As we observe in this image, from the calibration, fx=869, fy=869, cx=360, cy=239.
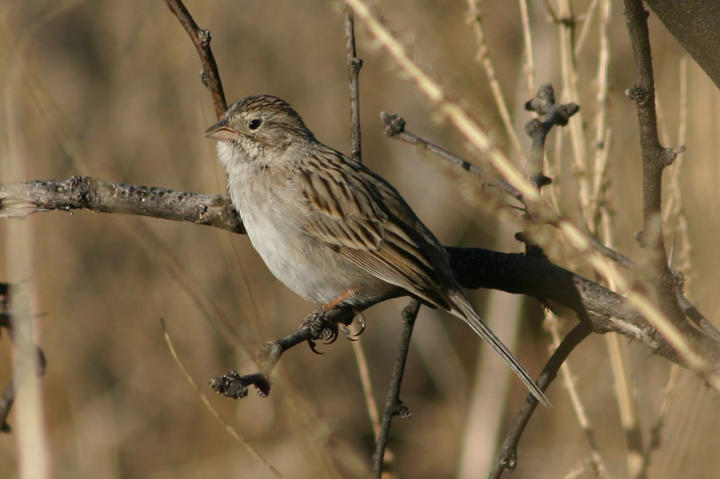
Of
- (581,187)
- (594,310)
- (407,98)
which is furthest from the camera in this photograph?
(407,98)

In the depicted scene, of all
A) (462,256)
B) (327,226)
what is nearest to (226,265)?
(327,226)

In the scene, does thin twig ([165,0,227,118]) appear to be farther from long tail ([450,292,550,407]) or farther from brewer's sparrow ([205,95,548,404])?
long tail ([450,292,550,407])

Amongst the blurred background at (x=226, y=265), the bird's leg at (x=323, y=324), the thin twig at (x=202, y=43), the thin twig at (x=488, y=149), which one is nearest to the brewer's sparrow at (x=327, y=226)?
the bird's leg at (x=323, y=324)

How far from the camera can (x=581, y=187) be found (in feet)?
9.59

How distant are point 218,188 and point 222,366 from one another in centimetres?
338

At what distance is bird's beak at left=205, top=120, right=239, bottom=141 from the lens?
12.0ft

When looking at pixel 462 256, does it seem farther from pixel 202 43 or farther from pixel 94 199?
pixel 94 199

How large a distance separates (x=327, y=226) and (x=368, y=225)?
0.56 feet

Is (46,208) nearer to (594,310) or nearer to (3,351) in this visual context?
(594,310)

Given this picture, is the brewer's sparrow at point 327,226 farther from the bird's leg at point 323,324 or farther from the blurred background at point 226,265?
the blurred background at point 226,265

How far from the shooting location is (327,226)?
3588mm

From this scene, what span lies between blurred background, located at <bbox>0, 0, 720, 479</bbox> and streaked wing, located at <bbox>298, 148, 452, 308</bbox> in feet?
3.96

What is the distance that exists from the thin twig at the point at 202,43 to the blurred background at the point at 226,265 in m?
1.58

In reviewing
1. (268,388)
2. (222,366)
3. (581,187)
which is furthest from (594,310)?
(222,366)
